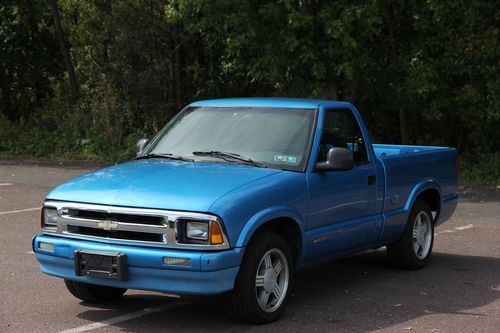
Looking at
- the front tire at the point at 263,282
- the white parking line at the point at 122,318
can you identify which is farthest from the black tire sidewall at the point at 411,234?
the white parking line at the point at 122,318

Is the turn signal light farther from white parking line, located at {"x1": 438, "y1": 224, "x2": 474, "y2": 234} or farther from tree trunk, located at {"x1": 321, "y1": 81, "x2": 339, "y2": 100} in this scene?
tree trunk, located at {"x1": 321, "y1": 81, "x2": 339, "y2": 100}

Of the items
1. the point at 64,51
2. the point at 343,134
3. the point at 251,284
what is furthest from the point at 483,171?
the point at 64,51

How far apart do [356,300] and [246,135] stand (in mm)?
1716

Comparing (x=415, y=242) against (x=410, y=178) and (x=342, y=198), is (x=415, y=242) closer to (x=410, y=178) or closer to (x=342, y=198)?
(x=410, y=178)

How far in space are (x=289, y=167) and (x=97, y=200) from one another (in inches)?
63.3

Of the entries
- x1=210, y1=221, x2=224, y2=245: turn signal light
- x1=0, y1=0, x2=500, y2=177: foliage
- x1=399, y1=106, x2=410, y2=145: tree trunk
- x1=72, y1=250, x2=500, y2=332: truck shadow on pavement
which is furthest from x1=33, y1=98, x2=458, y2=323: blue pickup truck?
x1=399, y1=106, x2=410, y2=145: tree trunk

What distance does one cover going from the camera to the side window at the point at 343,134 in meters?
7.52

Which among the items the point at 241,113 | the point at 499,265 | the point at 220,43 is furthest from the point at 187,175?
the point at 220,43

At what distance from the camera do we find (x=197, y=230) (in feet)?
19.7

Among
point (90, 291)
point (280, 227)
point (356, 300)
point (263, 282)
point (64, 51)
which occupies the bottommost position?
point (356, 300)

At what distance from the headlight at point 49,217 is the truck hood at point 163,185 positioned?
11 centimetres

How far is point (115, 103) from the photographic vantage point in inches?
971

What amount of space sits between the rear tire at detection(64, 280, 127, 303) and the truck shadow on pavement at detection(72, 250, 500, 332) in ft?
0.37

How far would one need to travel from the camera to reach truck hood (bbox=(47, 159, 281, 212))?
20.0 ft
